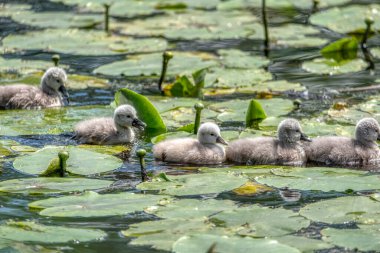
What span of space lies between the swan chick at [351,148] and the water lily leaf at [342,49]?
4.78 meters

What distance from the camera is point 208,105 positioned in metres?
11.8

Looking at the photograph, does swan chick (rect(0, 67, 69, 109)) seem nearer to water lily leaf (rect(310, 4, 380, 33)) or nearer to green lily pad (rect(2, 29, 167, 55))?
green lily pad (rect(2, 29, 167, 55))

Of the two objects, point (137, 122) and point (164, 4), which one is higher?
point (164, 4)

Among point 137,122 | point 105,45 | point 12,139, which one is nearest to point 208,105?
point 137,122

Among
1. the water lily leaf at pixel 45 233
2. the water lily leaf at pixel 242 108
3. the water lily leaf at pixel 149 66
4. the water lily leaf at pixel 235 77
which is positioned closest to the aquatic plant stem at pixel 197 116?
the water lily leaf at pixel 242 108

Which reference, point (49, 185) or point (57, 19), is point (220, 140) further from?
point (57, 19)

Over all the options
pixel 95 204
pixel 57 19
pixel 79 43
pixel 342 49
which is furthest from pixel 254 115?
pixel 57 19

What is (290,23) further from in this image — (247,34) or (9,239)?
(9,239)

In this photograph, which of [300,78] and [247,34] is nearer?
[300,78]

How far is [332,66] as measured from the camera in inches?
548

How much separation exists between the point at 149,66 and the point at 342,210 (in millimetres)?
6322

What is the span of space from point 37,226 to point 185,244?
3.86 feet

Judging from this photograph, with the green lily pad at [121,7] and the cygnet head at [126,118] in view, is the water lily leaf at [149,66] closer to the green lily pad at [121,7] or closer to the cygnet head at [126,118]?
the cygnet head at [126,118]

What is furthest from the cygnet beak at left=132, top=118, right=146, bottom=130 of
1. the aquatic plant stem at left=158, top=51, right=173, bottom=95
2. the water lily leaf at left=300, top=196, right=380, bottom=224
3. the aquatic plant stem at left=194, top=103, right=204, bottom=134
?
the water lily leaf at left=300, top=196, right=380, bottom=224
